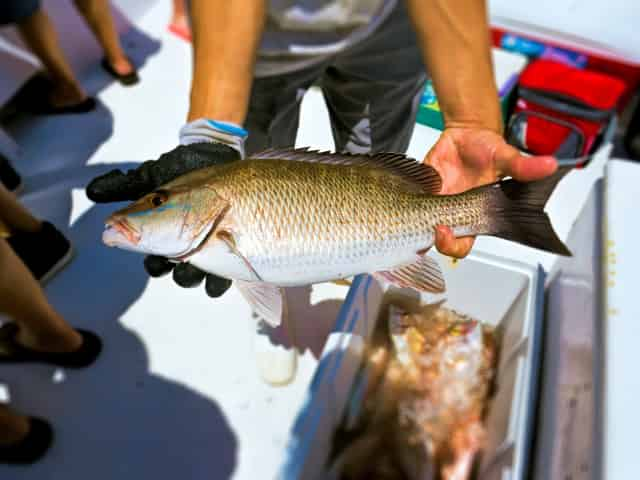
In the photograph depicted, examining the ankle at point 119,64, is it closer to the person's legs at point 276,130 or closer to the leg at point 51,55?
the leg at point 51,55

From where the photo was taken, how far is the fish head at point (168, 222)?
91 centimetres

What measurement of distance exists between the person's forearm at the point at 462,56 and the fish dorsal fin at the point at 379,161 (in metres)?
0.29

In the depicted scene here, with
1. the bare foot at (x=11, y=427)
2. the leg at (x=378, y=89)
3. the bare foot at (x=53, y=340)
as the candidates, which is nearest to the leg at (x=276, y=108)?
the leg at (x=378, y=89)

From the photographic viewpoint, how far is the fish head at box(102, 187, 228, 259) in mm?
914

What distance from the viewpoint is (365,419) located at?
1372mm

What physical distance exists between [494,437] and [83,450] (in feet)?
4.36

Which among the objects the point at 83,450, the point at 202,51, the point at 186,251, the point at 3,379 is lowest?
the point at 83,450

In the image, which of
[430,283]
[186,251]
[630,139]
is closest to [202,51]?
[186,251]

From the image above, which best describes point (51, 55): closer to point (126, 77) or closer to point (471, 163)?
point (126, 77)

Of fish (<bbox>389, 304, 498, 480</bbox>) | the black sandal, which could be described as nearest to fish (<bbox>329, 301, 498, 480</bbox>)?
fish (<bbox>389, 304, 498, 480</bbox>)

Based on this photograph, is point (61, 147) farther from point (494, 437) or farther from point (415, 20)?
point (494, 437)

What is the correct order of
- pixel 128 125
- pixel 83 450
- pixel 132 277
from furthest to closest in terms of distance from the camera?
pixel 128 125 < pixel 132 277 < pixel 83 450

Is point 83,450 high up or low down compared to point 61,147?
down

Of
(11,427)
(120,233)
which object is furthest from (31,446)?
(120,233)
